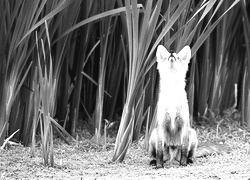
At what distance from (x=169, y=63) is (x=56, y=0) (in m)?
1.15

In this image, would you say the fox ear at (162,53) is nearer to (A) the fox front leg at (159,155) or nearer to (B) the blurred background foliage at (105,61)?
(B) the blurred background foliage at (105,61)

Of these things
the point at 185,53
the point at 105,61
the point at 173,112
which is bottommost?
the point at 173,112

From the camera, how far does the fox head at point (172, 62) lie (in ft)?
15.5

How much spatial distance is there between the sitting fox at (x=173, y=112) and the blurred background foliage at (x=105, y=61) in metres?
0.17

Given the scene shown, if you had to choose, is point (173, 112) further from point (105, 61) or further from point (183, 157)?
point (105, 61)

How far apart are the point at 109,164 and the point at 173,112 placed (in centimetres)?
66

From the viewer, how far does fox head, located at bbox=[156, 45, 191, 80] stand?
4.73m

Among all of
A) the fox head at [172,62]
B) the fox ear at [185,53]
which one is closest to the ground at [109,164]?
the fox head at [172,62]

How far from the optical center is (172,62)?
15.5 ft

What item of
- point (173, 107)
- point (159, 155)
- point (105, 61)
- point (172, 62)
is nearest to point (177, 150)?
point (159, 155)

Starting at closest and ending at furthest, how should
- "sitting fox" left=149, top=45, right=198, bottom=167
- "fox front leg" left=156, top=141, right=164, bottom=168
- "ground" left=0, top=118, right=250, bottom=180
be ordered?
1. "ground" left=0, top=118, right=250, bottom=180
2. "fox front leg" left=156, top=141, right=164, bottom=168
3. "sitting fox" left=149, top=45, right=198, bottom=167

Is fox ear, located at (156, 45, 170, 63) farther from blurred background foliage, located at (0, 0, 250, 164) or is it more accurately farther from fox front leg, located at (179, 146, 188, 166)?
fox front leg, located at (179, 146, 188, 166)

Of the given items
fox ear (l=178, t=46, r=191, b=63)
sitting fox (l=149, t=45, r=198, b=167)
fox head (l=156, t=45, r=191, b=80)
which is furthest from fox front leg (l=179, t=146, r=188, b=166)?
fox ear (l=178, t=46, r=191, b=63)

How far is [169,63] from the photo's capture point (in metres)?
4.73
